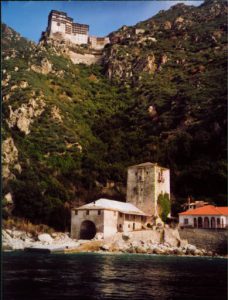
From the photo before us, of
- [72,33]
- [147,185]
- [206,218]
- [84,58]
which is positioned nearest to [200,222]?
[206,218]

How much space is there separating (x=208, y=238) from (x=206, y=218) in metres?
2.60

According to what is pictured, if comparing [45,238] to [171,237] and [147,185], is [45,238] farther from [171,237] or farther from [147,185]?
[147,185]

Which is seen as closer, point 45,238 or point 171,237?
point 45,238

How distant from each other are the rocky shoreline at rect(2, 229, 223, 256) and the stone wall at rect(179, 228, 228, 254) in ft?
2.18

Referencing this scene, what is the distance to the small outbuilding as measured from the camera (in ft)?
120

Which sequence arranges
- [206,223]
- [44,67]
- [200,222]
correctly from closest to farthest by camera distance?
[206,223] → [200,222] → [44,67]

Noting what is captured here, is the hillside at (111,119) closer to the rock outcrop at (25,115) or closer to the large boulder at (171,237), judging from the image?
the rock outcrop at (25,115)

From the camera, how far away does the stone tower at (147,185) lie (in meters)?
43.1

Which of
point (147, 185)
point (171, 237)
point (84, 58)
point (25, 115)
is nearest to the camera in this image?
point (171, 237)

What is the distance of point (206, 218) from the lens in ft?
120

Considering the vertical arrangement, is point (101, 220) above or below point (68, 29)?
below

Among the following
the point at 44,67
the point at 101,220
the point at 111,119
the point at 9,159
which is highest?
the point at 44,67

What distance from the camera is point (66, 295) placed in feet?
35.7

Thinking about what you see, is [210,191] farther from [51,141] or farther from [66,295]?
[66,295]
